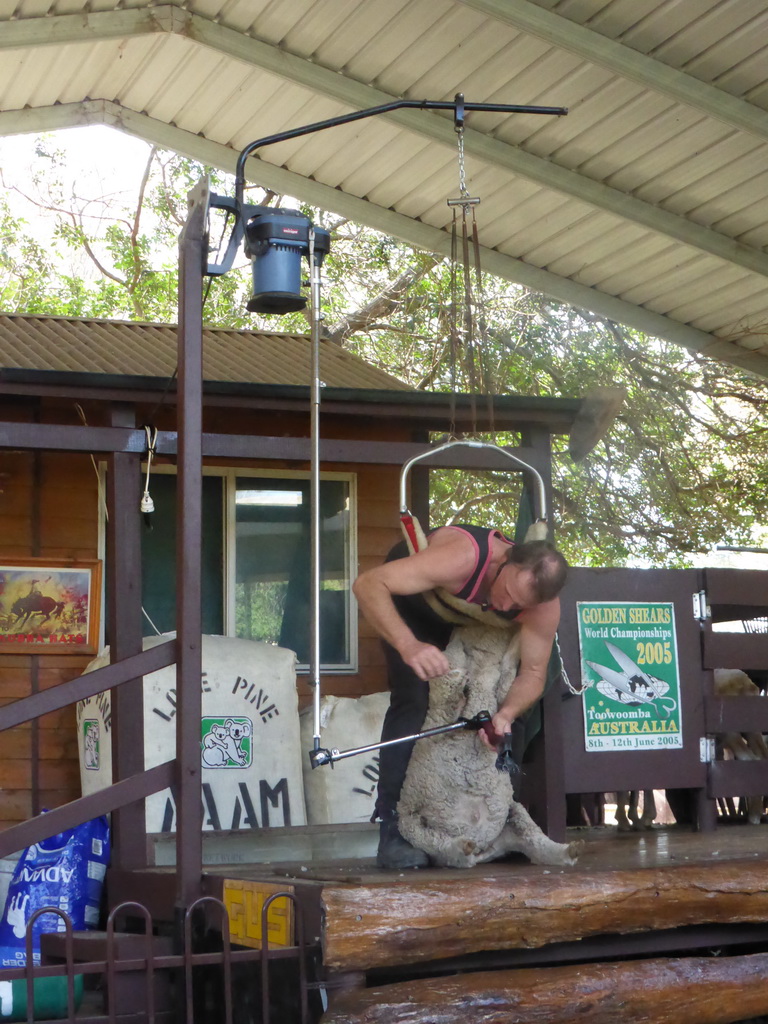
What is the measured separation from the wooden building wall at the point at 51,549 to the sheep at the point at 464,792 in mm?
2988

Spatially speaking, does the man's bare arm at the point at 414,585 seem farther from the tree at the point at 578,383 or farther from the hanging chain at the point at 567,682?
the tree at the point at 578,383

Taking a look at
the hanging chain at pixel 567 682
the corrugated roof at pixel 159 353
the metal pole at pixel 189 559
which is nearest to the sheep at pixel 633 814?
the hanging chain at pixel 567 682

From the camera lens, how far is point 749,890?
4805 mm

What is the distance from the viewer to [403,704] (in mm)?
5188

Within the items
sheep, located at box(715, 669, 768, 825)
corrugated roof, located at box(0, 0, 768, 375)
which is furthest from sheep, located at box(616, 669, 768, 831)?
corrugated roof, located at box(0, 0, 768, 375)

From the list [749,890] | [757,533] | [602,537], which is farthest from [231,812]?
[757,533]

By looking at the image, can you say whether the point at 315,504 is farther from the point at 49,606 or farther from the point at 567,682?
the point at 49,606

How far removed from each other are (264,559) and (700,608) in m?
2.93

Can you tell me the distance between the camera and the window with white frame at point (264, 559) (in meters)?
7.93

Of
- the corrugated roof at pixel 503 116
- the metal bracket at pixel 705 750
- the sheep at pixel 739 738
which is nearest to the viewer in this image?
the metal bracket at pixel 705 750

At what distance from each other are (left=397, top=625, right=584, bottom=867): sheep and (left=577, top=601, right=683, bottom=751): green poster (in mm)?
1423

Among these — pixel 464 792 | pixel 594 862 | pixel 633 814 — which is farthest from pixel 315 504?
pixel 633 814

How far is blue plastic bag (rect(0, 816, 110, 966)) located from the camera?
577cm

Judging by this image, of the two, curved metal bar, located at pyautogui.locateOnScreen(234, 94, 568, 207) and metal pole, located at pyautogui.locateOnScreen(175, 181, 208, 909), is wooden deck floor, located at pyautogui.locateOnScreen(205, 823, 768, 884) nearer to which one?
metal pole, located at pyautogui.locateOnScreen(175, 181, 208, 909)
